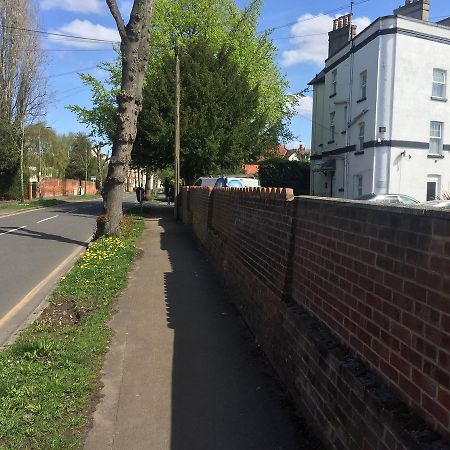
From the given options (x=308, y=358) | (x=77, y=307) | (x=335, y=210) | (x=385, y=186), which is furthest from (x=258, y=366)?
(x=385, y=186)

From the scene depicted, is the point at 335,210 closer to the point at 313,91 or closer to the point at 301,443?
the point at 301,443

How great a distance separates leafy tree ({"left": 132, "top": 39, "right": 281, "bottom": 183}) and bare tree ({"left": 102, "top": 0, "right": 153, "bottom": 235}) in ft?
41.2

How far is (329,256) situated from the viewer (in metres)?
3.56

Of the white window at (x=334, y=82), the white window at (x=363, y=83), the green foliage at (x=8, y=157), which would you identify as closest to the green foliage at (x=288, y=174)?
the white window at (x=334, y=82)

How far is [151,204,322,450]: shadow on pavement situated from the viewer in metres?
3.41

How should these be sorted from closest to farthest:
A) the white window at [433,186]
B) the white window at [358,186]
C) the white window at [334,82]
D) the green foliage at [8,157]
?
1. the white window at [433,186]
2. the white window at [358,186]
3. the white window at [334,82]
4. the green foliage at [8,157]

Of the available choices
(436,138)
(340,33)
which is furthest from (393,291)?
(340,33)

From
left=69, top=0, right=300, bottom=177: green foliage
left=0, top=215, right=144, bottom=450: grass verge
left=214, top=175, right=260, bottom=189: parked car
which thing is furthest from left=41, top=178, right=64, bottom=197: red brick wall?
left=0, top=215, right=144, bottom=450: grass verge

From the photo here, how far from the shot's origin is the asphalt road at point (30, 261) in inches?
288

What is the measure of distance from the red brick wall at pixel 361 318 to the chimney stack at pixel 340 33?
33.2m

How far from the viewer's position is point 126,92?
13719mm

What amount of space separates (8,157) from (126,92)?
27.7 meters

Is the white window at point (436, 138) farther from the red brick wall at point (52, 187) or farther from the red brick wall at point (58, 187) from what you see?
the red brick wall at point (52, 187)

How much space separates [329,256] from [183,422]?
160cm
